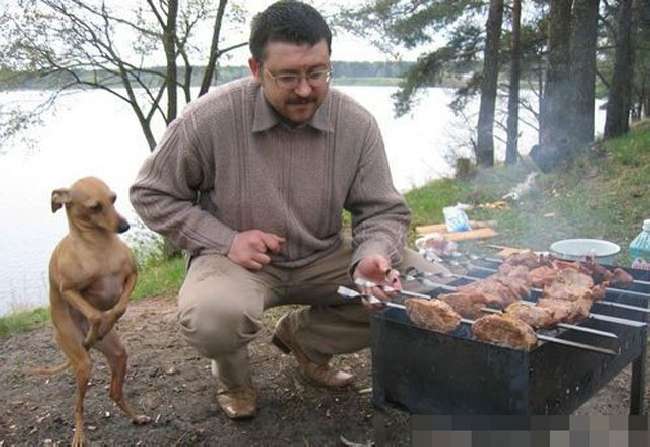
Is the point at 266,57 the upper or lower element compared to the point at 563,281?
upper

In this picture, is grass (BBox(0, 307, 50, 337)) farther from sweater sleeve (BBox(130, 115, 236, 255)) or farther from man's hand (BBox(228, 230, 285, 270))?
man's hand (BBox(228, 230, 285, 270))

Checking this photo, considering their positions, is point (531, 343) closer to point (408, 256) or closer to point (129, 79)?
point (408, 256)

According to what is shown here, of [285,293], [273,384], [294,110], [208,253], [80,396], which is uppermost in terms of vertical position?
[294,110]

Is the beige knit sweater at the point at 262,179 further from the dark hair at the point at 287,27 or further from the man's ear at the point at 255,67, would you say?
the dark hair at the point at 287,27

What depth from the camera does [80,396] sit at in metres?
2.79

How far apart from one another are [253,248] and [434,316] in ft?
3.33

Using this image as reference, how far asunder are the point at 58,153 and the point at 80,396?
15.7m

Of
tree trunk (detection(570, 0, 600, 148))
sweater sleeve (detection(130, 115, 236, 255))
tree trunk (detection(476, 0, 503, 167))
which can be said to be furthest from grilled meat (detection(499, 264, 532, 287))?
tree trunk (detection(476, 0, 503, 167))

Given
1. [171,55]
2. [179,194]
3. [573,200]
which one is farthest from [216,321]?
[171,55]

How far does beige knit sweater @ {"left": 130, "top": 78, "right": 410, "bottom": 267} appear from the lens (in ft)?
9.91

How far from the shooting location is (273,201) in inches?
120

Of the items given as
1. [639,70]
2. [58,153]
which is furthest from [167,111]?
[639,70]

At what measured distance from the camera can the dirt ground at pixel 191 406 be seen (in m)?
3.01

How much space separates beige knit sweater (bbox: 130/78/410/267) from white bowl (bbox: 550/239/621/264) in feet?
4.83
